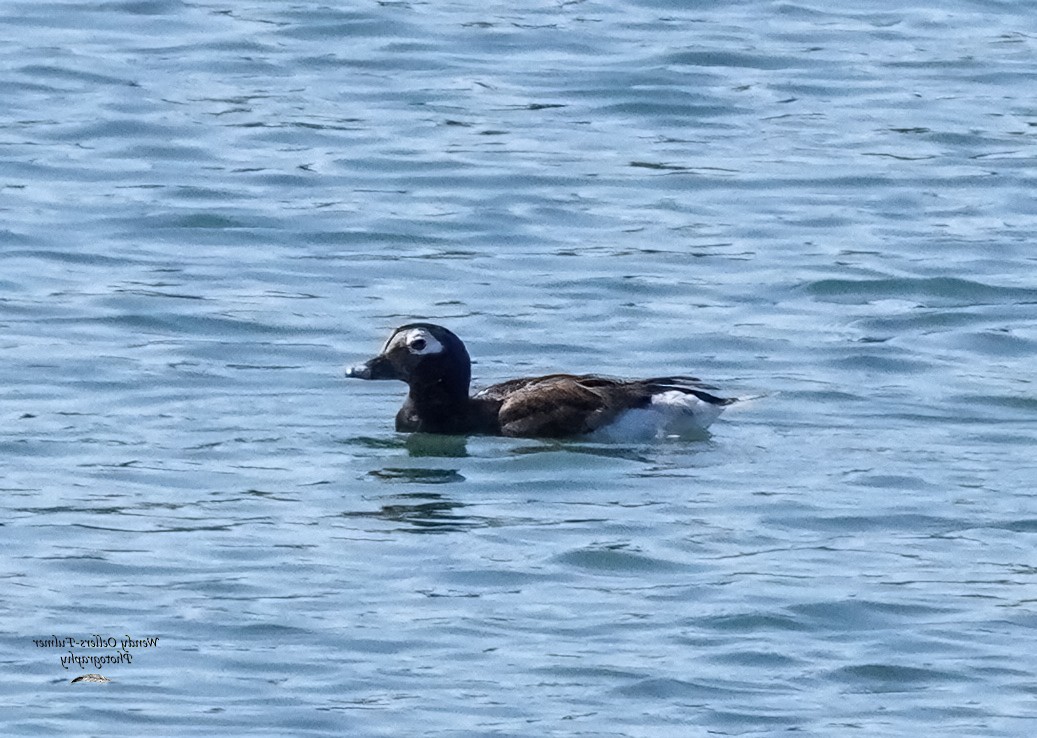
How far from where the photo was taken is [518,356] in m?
15.1

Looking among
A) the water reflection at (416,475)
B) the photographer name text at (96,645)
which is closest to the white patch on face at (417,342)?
the water reflection at (416,475)

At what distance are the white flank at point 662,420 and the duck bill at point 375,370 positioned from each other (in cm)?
107

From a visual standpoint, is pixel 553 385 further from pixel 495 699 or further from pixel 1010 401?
pixel 495 699

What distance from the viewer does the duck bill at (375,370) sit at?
45.5 ft

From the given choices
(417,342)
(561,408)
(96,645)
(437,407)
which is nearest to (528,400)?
(561,408)

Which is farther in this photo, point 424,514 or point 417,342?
point 417,342

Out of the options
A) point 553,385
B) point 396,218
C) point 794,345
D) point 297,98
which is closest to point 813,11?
point 297,98

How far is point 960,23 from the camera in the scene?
24.2m

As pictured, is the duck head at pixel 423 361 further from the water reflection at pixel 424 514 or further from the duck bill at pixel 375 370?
Result: the water reflection at pixel 424 514

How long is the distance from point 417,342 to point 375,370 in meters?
0.25

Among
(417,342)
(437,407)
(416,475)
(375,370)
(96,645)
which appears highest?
(417,342)

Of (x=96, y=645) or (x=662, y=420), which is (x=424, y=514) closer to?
(x=662, y=420)

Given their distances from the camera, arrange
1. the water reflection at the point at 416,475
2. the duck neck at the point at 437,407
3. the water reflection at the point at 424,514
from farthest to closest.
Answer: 1. the duck neck at the point at 437,407
2. the water reflection at the point at 416,475
3. the water reflection at the point at 424,514

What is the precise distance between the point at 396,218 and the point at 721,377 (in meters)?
4.16
